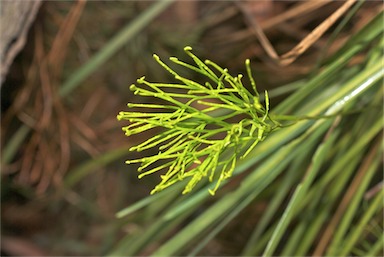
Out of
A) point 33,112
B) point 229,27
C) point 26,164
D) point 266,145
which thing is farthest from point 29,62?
point 266,145

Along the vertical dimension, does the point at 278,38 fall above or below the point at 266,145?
above

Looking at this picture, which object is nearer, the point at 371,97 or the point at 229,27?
the point at 371,97

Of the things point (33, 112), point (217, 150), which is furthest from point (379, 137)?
point (33, 112)

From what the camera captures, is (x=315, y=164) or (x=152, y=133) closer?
(x=315, y=164)

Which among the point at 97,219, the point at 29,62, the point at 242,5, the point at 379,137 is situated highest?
the point at 29,62

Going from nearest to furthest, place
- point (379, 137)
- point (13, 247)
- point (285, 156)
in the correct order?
point (285, 156) < point (379, 137) < point (13, 247)

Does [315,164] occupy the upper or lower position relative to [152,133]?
lower

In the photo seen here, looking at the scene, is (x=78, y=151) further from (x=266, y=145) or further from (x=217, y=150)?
(x=217, y=150)

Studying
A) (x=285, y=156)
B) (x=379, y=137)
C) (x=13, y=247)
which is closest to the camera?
(x=285, y=156)
